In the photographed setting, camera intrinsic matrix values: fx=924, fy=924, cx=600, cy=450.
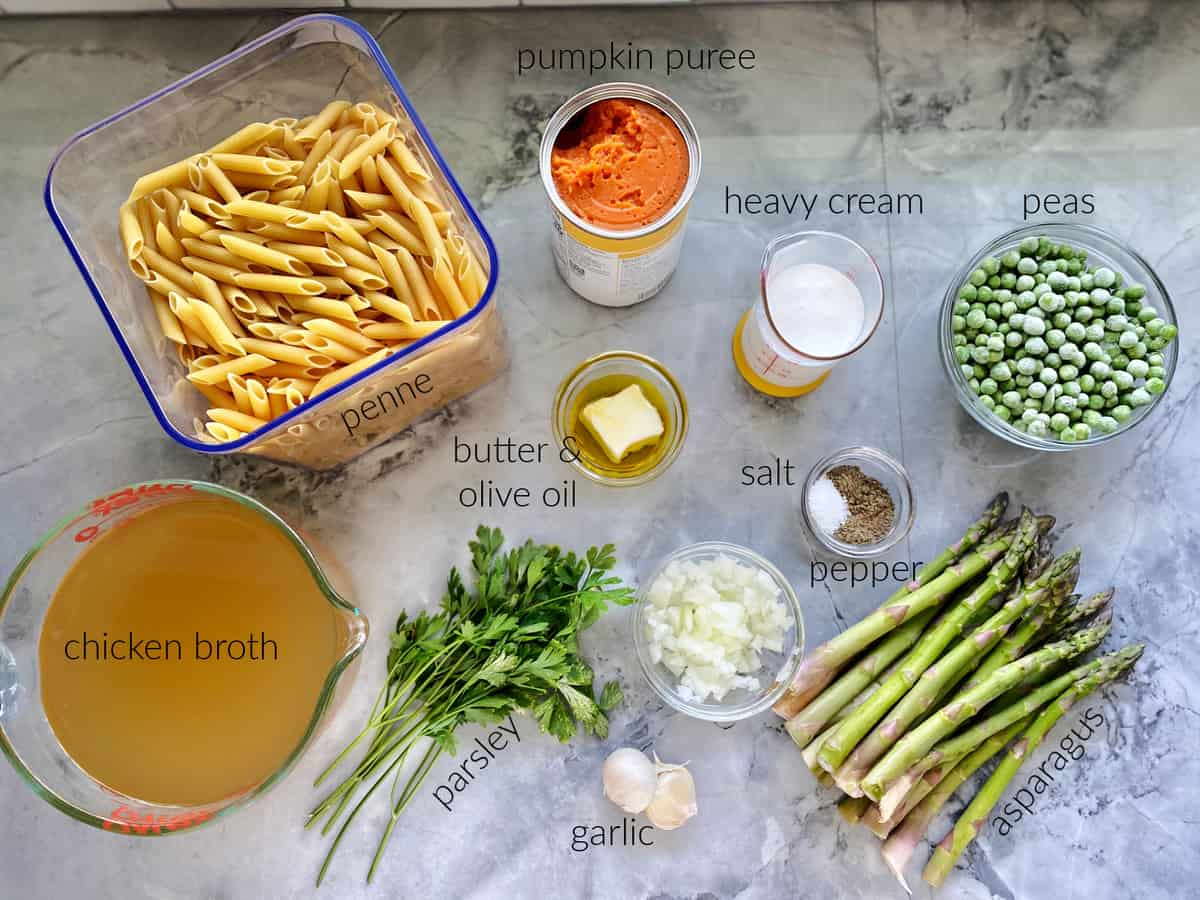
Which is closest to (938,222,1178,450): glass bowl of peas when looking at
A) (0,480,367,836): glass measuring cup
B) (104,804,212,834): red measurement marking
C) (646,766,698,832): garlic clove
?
(646,766,698,832): garlic clove

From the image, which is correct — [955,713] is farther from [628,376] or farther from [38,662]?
[38,662]

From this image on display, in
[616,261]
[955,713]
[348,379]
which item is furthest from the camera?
[955,713]

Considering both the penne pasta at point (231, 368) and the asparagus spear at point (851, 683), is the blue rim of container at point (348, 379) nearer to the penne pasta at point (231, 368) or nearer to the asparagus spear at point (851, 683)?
the penne pasta at point (231, 368)

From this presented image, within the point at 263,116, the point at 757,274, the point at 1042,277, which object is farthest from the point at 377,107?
the point at 1042,277

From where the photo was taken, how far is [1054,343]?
1281 mm

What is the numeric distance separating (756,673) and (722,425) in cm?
36

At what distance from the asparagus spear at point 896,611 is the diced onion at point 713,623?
6 cm

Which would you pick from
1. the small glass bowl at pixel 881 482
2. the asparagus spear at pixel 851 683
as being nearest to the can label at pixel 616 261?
the small glass bowl at pixel 881 482

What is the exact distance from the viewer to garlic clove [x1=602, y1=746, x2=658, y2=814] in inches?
49.5

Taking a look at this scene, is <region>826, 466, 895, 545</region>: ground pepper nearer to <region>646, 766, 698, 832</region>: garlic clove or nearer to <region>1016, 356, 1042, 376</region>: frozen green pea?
<region>1016, 356, 1042, 376</region>: frozen green pea

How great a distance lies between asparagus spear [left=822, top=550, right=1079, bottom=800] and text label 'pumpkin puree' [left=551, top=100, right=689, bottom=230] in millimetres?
730

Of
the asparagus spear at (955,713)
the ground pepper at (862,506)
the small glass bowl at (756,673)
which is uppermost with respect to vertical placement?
the ground pepper at (862,506)

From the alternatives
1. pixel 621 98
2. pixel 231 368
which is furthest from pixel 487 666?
pixel 621 98

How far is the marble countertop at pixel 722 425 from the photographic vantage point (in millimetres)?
1328
